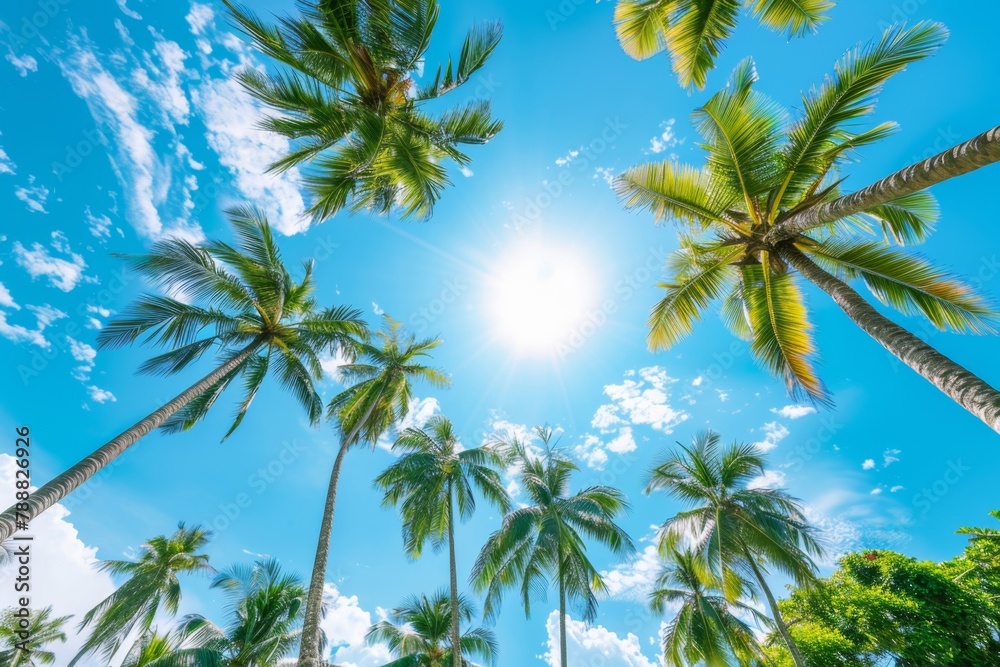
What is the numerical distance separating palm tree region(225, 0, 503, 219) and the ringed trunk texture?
7.62 meters

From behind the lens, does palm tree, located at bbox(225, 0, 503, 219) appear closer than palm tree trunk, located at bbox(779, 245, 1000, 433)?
No

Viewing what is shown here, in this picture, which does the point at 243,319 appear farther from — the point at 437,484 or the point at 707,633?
the point at 707,633

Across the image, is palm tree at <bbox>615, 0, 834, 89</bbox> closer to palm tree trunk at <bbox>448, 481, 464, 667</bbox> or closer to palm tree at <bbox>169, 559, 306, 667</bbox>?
palm tree trunk at <bbox>448, 481, 464, 667</bbox>

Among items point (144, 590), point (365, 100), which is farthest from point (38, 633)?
point (365, 100)

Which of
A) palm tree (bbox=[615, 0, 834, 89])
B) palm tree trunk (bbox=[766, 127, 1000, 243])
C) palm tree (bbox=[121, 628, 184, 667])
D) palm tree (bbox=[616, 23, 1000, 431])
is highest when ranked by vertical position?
palm tree (bbox=[615, 0, 834, 89])

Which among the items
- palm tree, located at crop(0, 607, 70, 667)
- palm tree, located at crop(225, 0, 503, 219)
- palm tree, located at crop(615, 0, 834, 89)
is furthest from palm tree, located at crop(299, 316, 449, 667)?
palm tree, located at crop(0, 607, 70, 667)

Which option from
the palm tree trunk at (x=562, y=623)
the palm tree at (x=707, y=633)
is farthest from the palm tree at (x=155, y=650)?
the palm tree at (x=707, y=633)

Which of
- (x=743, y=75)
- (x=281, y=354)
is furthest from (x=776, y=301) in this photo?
(x=281, y=354)

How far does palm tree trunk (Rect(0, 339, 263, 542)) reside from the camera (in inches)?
229

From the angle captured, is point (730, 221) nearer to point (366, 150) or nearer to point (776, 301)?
point (776, 301)

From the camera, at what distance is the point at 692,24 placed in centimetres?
789

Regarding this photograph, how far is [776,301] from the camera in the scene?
765 centimetres

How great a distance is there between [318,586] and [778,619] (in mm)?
14422

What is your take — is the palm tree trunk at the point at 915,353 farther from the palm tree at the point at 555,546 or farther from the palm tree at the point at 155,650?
the palm tree at the point at 155,650
